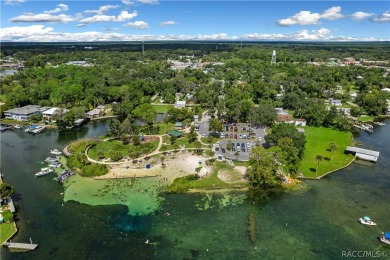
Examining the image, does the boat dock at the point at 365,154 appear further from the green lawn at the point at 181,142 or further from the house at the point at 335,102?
the house at the point at 335,102

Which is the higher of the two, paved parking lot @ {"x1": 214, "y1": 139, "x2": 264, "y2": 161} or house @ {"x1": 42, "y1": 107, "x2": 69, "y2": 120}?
house @ {"x1": 42, "y1": 107, "x2": 69, "y2": 120}

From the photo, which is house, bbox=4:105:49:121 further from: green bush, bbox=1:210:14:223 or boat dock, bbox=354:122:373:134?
boat dock, bbox=354:122:373:134

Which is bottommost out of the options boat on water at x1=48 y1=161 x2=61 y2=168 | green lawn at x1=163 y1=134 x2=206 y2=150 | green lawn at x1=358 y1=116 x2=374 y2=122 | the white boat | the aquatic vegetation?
the aquatic vegetation

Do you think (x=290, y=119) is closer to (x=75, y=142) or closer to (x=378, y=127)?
(x=378, y=127)

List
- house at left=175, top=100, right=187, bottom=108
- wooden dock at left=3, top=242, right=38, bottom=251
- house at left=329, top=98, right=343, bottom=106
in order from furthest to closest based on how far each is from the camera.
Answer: house at left=329, top=98, right=343, bottom=106 → house at left=175, top=100, right=187, bottom=108 → wooden dock at left=3, top=242, right=38, bottom=251

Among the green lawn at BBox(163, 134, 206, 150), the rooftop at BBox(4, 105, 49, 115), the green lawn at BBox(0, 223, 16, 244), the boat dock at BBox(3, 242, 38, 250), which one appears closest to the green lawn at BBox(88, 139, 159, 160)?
the green lawn at BBox(163, 134, 206, 150)

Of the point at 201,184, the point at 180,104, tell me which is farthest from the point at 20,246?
the point at 180,104

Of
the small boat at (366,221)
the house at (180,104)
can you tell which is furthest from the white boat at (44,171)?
the house at (180,104)
